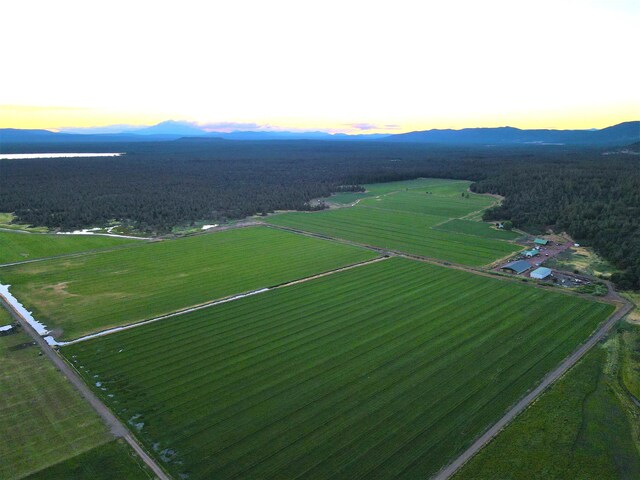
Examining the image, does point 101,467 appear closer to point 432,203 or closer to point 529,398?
point 529,398

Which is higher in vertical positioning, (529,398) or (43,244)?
(529,398)

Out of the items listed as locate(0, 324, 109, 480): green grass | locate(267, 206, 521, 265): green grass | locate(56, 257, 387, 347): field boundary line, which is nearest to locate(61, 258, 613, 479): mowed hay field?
locate(56, 257, 387, 347): field boundary line

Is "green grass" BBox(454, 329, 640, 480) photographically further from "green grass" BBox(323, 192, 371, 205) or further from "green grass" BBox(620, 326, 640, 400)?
"green grass" BBox(323, 192, 371, 205)

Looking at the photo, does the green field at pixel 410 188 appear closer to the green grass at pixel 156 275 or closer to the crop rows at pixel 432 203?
the crop rows at pixel 432 203

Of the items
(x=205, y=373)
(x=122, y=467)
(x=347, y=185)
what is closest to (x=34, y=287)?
(x=205, y=373)

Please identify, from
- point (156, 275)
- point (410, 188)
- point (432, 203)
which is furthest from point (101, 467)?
point (410, 188)

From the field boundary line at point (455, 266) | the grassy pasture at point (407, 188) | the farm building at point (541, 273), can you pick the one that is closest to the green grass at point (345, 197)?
the grassy pasture at point (407, 188)
